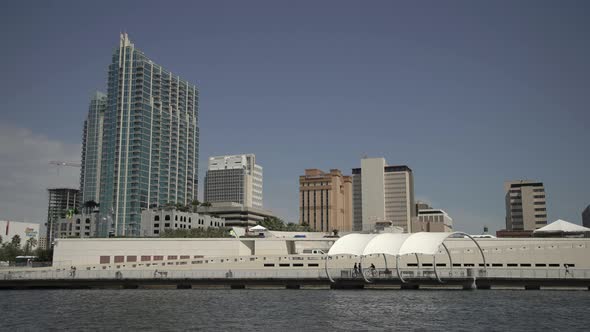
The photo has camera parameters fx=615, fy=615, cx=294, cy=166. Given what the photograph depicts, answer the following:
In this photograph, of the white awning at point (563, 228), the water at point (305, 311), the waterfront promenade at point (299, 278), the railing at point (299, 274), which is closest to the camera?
the water at point (305, 311)

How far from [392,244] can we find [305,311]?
118 feet

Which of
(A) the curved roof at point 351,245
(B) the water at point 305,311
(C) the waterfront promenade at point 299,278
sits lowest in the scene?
(B) the water at point 305,311

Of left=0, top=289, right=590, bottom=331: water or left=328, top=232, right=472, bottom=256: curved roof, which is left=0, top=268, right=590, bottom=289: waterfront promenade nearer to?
left=328, top=232, right=472, bottom=256: curved roof

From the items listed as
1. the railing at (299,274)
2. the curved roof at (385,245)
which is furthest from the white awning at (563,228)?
the curved roof at (385,245)

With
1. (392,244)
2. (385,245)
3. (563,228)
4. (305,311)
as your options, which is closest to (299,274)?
(385,245)

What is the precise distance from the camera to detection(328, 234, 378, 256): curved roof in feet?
315

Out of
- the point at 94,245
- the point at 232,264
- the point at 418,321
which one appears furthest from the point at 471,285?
the point at 94,245

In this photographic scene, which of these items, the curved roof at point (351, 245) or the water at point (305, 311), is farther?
the curved roof at point (351, 245)

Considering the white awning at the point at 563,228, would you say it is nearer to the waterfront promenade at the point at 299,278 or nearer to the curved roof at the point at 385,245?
the waterfront promenade at the point at 299,278

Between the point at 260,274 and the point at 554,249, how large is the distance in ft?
177

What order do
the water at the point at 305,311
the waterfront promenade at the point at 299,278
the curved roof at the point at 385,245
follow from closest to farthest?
the water at the point at 305,311, the waterfront promenade at the point at 299,278, the curved roof at the point at 385,245

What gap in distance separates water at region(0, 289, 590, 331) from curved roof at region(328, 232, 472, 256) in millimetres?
8598

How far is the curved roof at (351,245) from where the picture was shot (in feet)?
315

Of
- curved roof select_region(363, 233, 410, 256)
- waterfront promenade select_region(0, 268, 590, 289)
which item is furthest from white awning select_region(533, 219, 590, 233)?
curved roof select_region(363, 233, 410, 256)
